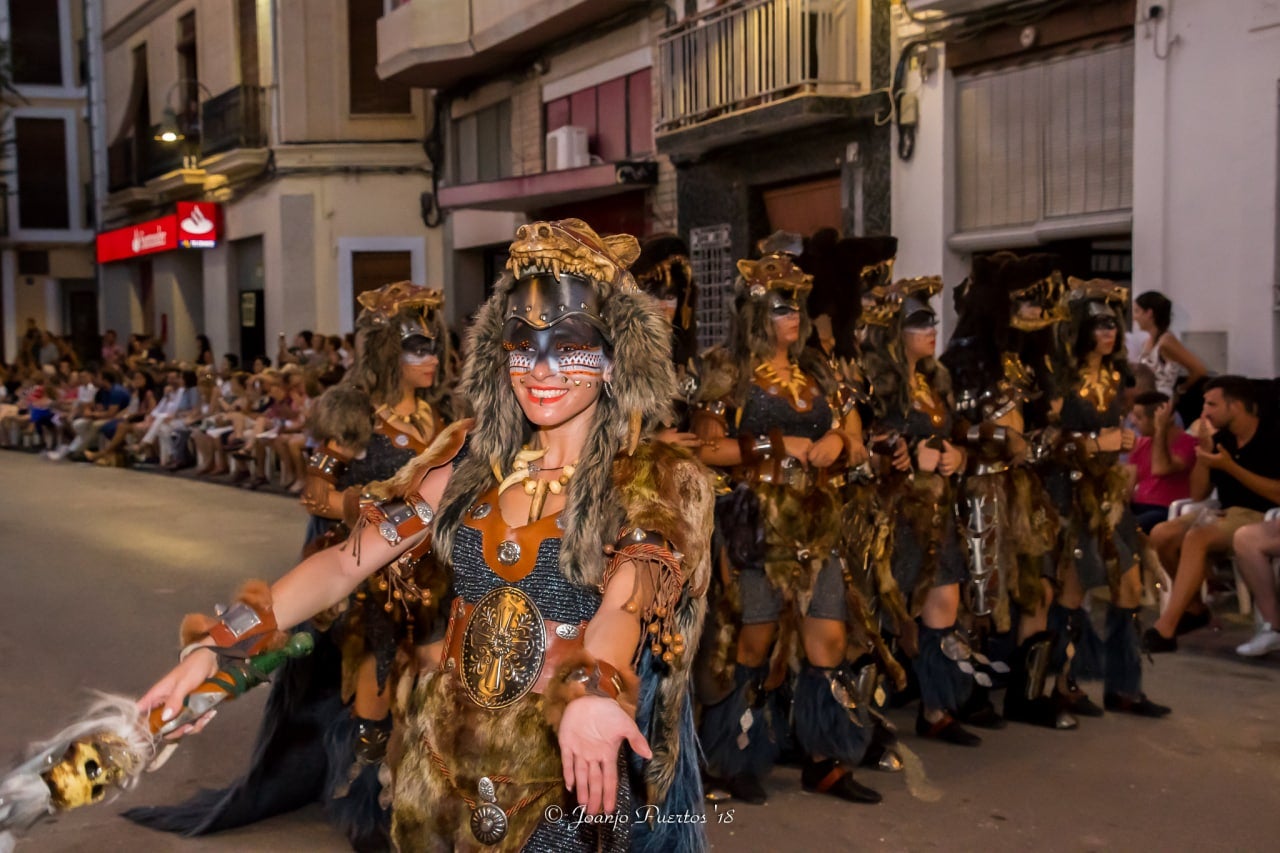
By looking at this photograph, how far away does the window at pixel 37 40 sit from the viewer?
40.9m

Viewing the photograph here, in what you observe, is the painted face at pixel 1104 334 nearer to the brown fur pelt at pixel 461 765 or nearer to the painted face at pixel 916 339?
the painted face at pixel 916 339

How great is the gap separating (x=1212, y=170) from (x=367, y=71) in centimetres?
1835

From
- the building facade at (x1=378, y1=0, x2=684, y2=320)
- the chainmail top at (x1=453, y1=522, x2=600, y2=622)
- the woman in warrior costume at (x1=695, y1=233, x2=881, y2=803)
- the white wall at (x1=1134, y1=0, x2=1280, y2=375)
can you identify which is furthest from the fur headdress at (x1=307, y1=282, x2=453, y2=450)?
the building facade at (x1=378, y1=0, x2=684, y2=320)

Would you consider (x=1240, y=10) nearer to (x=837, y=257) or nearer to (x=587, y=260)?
(x=837, y=257)

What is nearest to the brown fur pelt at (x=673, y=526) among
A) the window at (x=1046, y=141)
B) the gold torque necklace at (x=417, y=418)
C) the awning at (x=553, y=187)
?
the gold torque necklace at (x=417, y=418)

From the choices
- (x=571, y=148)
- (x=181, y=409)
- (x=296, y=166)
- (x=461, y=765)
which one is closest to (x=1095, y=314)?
(x=461, y=765)

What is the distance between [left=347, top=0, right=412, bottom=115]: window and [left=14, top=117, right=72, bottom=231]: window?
18.3 meters

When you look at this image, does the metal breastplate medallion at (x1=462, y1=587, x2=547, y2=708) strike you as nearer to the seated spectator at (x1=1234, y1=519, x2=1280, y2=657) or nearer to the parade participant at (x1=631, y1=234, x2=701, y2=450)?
the parade participant at (x1=631, y1=234, x2=701, y2=450)

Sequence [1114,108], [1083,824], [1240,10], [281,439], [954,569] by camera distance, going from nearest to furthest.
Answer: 1. [1083,824]
2. [954,569]
3. [1240,10]
4. [1114,108]
5. [281,439]

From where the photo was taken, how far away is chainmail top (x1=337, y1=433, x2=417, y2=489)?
5.65 metres

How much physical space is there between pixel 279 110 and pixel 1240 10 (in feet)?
63.4

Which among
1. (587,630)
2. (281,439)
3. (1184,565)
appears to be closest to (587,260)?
(587,630)

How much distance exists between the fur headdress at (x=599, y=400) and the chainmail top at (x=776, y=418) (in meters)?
2.55

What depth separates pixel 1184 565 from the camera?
8.64 meters
